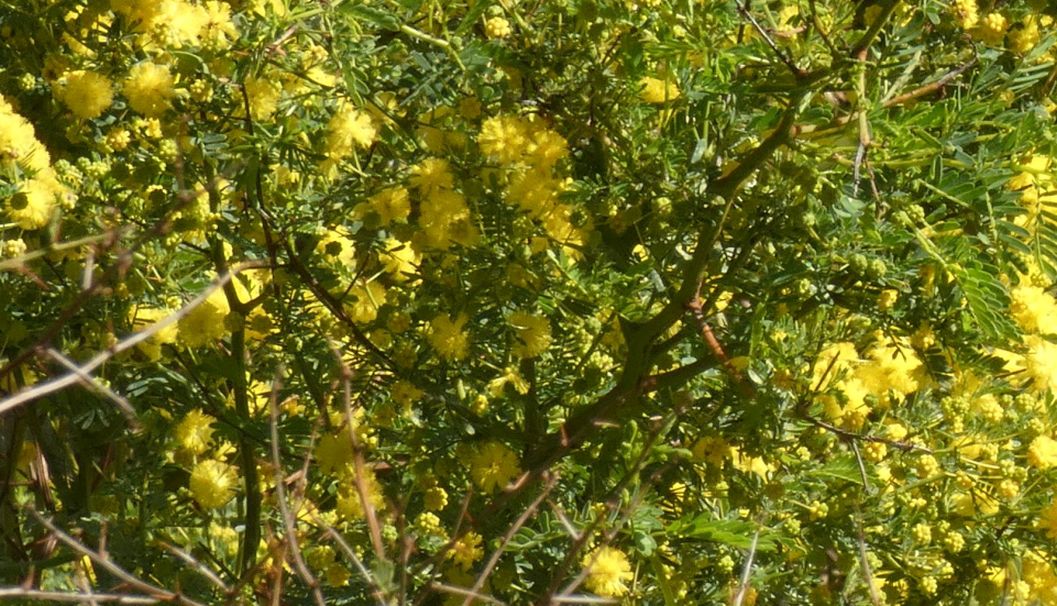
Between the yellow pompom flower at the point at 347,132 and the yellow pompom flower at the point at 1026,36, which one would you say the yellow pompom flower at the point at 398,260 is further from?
the yellow pompom flower at the point at 1026,36

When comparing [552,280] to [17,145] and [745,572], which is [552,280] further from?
[17,145]

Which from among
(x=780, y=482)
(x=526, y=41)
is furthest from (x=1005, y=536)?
(x=526, y=41)

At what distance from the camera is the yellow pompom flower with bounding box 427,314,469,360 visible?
74.0 inches

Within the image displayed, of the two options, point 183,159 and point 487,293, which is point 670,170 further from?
point 183,159

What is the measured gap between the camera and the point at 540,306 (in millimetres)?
1869

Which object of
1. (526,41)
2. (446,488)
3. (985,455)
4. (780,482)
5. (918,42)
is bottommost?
(446,488)

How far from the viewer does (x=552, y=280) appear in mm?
1826

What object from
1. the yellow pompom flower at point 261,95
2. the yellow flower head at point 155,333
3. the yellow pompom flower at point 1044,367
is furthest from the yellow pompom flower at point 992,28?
the yellow flower head at point 155,333

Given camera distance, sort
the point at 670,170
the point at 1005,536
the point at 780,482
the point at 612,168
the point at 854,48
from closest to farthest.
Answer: the point at 854,48
the point at 670,170
the point at 612,168
the point at 780,482
the point at 1005,536

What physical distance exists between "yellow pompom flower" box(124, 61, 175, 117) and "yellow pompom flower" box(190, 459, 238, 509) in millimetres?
607

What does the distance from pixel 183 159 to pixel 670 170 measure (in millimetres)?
618

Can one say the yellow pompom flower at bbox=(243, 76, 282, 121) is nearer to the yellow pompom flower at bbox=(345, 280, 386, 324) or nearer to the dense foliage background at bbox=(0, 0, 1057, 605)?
the dense foliage background at bbox=(0, 0, 1057, 605)

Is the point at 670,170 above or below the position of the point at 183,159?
above

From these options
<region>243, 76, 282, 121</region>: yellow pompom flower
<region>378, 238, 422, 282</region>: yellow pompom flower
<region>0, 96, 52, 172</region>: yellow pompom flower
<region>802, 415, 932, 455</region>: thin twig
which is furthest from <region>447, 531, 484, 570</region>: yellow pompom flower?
<region>0, 96, 52, 172</region>: yellow pompom flower
